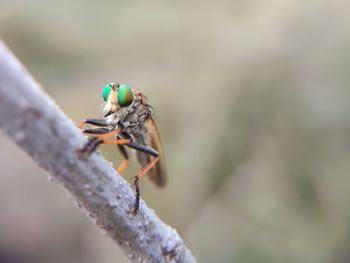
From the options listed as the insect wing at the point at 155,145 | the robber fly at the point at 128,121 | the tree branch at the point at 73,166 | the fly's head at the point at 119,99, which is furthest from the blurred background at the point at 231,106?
the tree branch at the point at 73,166

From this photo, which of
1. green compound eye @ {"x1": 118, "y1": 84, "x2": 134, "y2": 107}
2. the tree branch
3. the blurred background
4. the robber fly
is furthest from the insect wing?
the blurred background

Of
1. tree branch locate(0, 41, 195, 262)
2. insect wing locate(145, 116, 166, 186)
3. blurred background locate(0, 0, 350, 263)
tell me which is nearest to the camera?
tree branch locate(0, 41, 195, 262)

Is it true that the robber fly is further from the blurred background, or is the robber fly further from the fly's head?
the blurred background

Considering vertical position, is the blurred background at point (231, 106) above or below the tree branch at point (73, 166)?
below

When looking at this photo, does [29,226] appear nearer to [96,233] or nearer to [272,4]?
[96,233]

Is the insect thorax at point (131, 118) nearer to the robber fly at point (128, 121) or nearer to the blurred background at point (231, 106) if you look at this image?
the robber fly at point (128, 121)

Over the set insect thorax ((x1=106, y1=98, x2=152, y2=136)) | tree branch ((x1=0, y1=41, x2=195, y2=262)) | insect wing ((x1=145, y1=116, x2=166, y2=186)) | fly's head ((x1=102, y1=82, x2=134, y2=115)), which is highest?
tree branch ((x1=0, y1=41, x2=195, y2=262))

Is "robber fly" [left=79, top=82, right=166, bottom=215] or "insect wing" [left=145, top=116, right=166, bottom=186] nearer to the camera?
"robber fly" [left=79, top=82, right=166, bottom=215]
